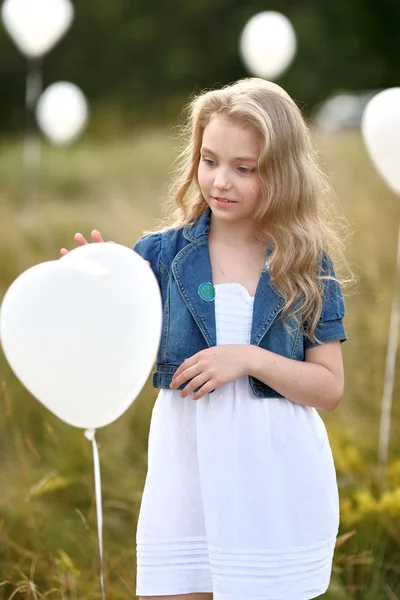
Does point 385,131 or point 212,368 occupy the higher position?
point 385,131

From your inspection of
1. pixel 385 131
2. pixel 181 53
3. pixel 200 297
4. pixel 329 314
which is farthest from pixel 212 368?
pixel 181 53

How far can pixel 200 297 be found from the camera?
1729 mm

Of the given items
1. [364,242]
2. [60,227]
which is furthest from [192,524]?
[60,227]

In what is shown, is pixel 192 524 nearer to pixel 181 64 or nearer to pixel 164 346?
pixel 164 346

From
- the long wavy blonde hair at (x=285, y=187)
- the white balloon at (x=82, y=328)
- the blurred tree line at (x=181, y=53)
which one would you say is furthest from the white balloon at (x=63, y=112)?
the blurred tree line at (x=181, y=53)

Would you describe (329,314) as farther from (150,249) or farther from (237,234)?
(150,249)

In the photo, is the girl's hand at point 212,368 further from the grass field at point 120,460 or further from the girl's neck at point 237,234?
the grass field at point 120,460

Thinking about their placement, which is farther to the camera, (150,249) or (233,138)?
(150,249)

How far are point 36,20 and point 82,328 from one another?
4762 millimetres

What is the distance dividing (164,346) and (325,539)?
470mm

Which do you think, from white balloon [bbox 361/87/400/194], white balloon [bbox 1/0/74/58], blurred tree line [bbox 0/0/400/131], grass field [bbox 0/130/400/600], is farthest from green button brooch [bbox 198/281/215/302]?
blurred tree line [bbox 0/0/400/131]

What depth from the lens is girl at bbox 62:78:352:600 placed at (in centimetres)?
169

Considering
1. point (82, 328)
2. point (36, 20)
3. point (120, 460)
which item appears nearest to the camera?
point (82, 328)

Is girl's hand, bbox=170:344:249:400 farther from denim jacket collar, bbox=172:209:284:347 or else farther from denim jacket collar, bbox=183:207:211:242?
denim jacket collar, bbox=183:207:211:242
